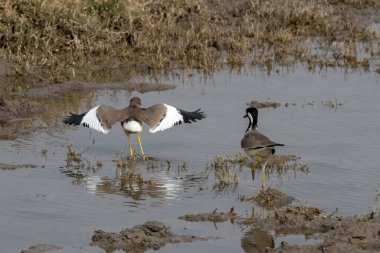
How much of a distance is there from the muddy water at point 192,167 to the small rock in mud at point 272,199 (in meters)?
0.17

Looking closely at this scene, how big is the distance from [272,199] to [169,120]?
240 cm

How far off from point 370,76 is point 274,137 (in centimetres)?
431

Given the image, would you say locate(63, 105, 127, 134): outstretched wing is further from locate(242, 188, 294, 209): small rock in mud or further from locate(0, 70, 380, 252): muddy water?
locate(242, 188, 294, 209): small rock in mud

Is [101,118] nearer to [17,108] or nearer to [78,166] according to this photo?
[78,166]

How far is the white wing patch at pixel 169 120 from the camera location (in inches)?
455

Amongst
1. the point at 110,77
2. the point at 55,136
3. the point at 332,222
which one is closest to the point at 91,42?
the point at 110,77

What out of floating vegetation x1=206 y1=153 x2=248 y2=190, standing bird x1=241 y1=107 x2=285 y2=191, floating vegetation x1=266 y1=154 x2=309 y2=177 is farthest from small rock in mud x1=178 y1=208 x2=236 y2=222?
floating vegetation x1=266 y1=154 x2=309 y2=177

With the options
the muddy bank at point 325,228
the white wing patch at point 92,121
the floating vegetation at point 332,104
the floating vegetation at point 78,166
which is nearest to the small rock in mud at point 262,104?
the floating vegetation at point 332,104

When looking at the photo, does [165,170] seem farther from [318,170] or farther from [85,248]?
[85,248]

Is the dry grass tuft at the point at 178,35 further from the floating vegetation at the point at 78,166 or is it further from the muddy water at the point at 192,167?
the floating vegetation at the point at 78,166

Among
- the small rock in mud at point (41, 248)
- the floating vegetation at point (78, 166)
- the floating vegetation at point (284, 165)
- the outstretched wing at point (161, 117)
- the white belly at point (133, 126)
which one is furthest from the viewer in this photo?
the outstretched wing at point (161, 117)

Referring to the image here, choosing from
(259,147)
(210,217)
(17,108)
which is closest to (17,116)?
(17,108)

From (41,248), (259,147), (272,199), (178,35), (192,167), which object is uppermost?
(178,35)

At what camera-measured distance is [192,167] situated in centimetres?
1110
